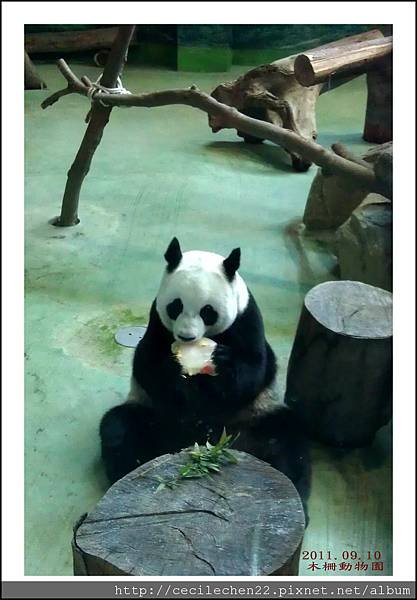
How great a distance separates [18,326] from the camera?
204cm

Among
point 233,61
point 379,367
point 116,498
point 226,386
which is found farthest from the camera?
point 233,61

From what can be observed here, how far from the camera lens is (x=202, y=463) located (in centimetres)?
223

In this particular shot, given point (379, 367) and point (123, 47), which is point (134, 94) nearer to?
point (123, 47)

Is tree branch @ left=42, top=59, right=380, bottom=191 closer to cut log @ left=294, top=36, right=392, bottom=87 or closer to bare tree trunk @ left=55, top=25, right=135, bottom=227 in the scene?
bare tree trunk @ left=55, top=25, right=135, bottom=227

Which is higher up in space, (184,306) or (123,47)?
(123,47)

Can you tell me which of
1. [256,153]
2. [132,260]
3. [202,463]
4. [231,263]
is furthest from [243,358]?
[256,153]

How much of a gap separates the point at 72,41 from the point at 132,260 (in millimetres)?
1147

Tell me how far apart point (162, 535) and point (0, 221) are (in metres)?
0.97

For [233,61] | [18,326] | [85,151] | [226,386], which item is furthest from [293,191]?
[18,326]

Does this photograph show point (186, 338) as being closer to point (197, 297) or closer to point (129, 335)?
point (197, 297)

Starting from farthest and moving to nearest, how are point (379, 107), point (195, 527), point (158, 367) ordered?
1. point (379, 107)
2. point (158, 367)
3. point (195, 527)

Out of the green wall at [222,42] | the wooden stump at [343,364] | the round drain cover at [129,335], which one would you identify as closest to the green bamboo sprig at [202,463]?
the wooden stump at [343,364]

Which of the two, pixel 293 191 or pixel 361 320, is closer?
pixel 361 320

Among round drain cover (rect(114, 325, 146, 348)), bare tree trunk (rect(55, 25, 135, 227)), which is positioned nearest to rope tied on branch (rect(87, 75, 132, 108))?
bare tree trunk (rect(55, 25, 135, 227))
